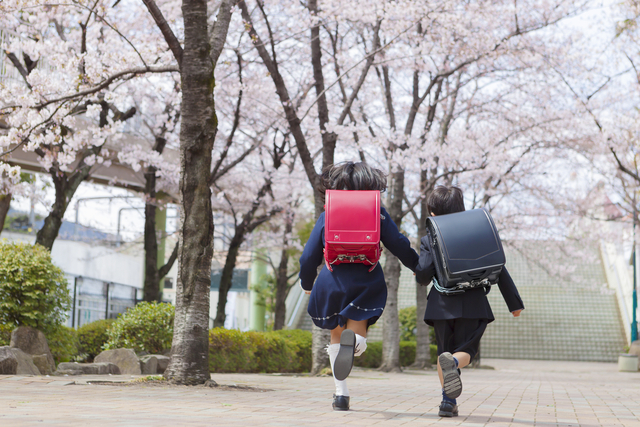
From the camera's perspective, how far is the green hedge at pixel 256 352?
1110 centimetres

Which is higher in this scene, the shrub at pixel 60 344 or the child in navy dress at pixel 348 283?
the child in navy dress at pixel 348 283

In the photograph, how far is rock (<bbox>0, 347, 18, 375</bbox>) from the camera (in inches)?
288

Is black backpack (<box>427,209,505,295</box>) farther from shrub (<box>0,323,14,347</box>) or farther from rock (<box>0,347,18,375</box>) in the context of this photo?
shrub (<box>0,323,14,347</box>)

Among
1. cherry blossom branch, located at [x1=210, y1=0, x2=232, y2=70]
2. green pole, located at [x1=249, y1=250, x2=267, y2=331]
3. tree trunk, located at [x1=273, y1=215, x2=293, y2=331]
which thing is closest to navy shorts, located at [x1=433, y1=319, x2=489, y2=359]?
cherry blossom branch, located at [x1=210, y1=0, x2=232, y2=70]

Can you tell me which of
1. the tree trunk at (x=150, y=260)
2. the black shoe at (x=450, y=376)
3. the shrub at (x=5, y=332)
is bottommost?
the black shoe at (x=450, y=376)

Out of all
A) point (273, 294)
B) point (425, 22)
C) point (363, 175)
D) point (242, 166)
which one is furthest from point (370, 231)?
point (273, 294)

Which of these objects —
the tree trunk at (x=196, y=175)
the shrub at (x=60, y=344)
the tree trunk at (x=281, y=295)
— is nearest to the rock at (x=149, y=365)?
the shrub at (x=60, y=344)

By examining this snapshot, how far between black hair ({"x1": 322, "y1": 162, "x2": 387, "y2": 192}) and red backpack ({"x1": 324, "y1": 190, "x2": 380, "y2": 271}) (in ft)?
A: 0.67

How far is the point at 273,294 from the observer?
94.3 ft

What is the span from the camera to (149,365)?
31.4 ft

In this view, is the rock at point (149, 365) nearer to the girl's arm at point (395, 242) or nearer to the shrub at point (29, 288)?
the shrub at point (29, 288)

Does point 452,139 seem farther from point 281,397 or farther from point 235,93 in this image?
point 281,397

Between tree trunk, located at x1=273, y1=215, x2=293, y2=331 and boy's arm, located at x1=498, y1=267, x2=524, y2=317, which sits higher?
tree trunk, located at x1=273, y1=215, x2=293, y2=331

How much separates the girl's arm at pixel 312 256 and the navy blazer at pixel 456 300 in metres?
0.72
